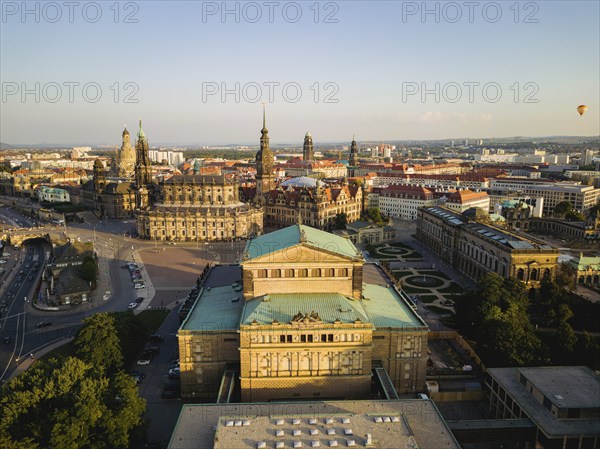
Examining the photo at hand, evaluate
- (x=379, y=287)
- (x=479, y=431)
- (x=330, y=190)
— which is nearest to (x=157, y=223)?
(x=330, y=190)

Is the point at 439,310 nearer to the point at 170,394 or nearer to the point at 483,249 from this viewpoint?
the point at 483,249

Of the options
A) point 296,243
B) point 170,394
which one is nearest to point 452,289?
point 296,243

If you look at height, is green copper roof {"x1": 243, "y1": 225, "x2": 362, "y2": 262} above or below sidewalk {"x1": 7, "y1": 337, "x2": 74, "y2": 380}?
above

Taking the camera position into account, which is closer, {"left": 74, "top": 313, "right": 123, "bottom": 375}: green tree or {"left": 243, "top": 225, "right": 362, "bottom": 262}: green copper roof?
{"left": 74, "top": 313, "right": 123, "bottom": 375}: green tree

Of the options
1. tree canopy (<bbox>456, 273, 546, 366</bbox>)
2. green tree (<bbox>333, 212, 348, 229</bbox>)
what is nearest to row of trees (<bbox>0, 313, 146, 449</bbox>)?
tree canopy (<bbox>456, 273, 546, 366</bbox>)

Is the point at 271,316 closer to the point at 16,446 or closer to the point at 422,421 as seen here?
the point at 422,421

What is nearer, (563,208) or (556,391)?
(556,391)

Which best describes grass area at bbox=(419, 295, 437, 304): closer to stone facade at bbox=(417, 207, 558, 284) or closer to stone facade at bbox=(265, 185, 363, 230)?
stone facade at bbox=(417, 207, 558, 284)
